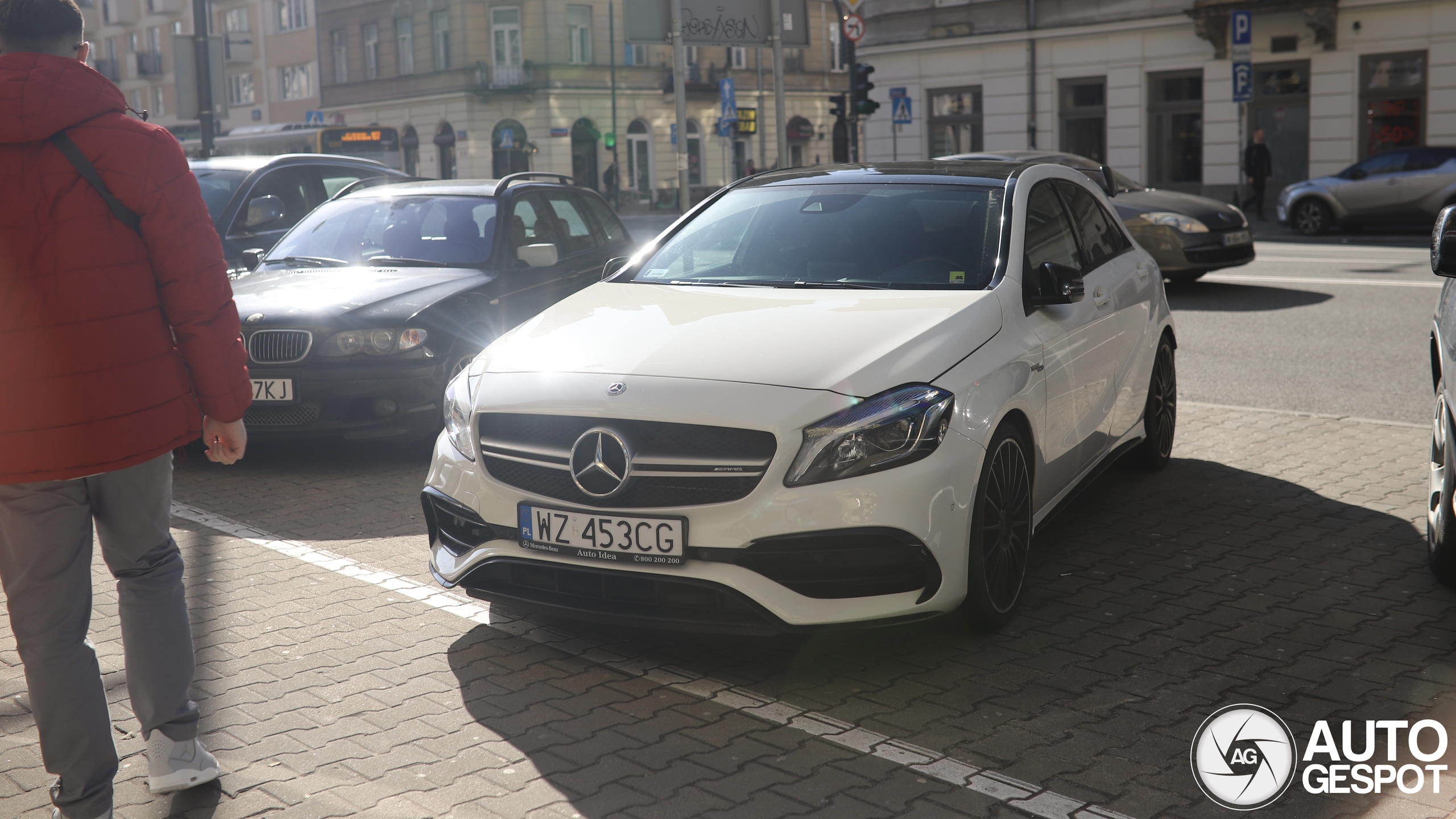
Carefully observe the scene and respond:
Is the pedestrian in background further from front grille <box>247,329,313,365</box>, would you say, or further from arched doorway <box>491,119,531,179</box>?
arched doorway <box>491,119,531,179</box>

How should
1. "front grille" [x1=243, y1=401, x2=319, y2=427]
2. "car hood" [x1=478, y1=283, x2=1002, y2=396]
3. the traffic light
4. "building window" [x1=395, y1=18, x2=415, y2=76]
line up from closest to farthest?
"car hood" [x1=478, y1=283, x2=1002, y2=396]
"front grille" [x1=243, y1=401, x2=319, y2=427]
the traffic light
"building window" [x1=395, y1=18, x2=415, y2=76]

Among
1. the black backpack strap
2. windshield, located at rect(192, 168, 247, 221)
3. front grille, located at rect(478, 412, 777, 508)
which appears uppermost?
windshield, located at rect(192, 168, 247, 221)

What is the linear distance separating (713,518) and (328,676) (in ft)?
4.33

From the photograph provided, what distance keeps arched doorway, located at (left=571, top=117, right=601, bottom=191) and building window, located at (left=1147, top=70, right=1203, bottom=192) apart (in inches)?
1019

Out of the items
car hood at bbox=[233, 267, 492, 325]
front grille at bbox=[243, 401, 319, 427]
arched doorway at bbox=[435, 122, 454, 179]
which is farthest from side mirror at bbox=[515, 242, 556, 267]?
arched doorway at bbox=[435, 122, 454, 179]

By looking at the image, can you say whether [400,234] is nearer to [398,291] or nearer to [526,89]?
[398,291]

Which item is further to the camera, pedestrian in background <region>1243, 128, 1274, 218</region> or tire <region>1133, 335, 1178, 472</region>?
pedestrian in background <region>1243, 128, 1274, 218</region>

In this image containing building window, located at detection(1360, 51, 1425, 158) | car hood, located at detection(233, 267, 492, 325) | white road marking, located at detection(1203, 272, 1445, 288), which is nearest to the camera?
car hood, located at detection(233, 267, 492, 325)

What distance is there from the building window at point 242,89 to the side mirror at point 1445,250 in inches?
2510

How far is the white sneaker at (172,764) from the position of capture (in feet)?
10.5

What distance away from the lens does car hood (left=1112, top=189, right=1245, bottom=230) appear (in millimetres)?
13844

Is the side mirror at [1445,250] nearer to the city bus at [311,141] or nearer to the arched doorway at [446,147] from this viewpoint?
the city bus at [311,141]

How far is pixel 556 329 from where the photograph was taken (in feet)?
15.0

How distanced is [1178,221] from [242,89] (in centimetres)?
5764
